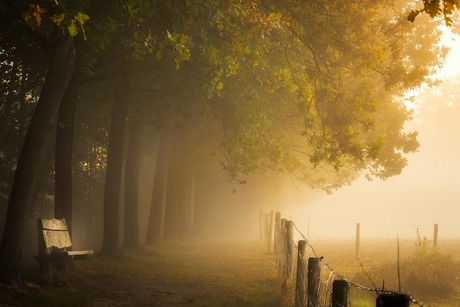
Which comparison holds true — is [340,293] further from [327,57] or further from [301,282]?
[327,57]

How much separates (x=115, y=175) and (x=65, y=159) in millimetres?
3946

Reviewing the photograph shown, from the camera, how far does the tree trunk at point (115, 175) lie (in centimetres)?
1961

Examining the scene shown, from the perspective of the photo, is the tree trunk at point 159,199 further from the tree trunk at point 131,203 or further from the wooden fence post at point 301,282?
the wooden fence post at point 301,282

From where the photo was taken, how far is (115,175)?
20.0 metres

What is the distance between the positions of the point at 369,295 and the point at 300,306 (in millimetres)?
4129

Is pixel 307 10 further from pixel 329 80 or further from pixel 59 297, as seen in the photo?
pixel 59 297

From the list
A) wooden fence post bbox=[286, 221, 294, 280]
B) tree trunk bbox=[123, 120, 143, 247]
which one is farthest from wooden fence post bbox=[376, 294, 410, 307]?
Result: tree trunk bbox=[123, 120, 143, 247]

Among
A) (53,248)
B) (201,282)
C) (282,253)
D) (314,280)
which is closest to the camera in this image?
(314,280)

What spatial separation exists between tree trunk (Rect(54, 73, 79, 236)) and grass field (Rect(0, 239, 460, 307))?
1.63 m

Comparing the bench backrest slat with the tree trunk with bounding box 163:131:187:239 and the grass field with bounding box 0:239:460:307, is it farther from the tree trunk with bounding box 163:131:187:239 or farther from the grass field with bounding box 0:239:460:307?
the tree trunk with bounding box 163:131:187:239

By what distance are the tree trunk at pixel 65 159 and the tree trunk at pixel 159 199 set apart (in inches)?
418

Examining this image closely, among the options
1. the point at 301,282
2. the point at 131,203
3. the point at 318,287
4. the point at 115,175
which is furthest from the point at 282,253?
the point at 131,203

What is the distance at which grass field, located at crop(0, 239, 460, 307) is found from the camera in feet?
36.8

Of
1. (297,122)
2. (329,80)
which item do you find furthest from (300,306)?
(297,122)
